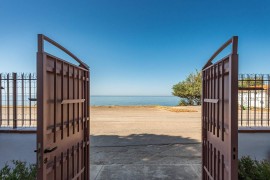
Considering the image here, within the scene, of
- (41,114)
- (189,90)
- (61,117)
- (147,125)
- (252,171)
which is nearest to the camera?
(41,114)

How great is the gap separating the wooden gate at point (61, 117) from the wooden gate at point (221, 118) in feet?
6.36

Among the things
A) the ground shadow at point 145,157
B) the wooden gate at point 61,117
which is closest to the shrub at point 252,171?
the ground shadow at point 145,157

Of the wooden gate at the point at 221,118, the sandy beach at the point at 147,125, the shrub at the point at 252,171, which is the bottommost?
the sandy beach at the point at 147,125

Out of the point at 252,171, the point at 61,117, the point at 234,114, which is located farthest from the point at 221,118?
the point at 61,117

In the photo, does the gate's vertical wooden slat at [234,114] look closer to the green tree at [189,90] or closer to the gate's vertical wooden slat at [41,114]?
the gate's vertical wooden slat at [41,114]

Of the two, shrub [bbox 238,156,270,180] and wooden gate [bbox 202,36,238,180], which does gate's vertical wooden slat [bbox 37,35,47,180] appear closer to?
wooden gate [bbox 202,36,238,180]

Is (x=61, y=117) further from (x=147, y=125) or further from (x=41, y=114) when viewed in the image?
(x=147, y=125)

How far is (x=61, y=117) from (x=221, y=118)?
6.59 ft

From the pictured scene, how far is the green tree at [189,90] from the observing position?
29.1m

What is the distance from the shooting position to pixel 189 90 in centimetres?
2947

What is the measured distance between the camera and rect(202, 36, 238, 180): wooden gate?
8.09 ft

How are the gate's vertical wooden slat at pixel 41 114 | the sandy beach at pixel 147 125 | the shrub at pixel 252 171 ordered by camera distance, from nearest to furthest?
the gate's vertical wooden slat at pixel 41 114 → the shrub at pixel 252 171 → the sandy beach at pixel 147 125

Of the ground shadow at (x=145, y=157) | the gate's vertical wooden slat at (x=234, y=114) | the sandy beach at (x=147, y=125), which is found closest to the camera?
the gate's vertical wooden slat at (x=234, y=114)

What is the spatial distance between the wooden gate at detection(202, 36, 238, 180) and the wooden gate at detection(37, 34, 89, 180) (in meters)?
1.94
